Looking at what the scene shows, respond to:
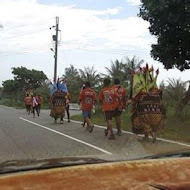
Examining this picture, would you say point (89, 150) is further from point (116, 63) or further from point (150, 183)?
point (116, 63)

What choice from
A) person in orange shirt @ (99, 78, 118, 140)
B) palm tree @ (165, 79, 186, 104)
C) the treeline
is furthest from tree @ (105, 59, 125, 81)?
person in orange shirt @ (99, 78, 118, 140)

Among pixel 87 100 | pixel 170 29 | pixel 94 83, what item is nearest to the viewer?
pixel 87 100

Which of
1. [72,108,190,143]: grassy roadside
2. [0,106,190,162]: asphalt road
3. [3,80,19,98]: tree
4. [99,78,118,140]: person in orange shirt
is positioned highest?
[3,80,19,98]: tree

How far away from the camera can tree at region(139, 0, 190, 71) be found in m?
16.4

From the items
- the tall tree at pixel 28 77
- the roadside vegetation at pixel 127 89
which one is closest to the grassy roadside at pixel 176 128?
the roadside vegetation at pixel 127 89

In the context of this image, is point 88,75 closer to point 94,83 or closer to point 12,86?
point 94,83

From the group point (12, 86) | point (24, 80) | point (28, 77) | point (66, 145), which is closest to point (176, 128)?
point (66, 145)

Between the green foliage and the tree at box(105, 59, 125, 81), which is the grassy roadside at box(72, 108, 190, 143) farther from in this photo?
the green foliage

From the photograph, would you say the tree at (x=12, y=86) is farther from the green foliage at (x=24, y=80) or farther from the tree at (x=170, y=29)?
the tree at (x=170, y=29)

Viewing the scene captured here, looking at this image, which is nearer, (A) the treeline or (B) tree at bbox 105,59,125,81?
(A) the treeline

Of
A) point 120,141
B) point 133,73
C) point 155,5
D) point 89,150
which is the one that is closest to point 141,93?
point 133,73

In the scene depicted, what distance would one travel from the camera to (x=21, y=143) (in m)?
13.5

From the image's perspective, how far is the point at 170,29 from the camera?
709 inches

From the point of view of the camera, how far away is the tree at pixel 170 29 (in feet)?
53.7
